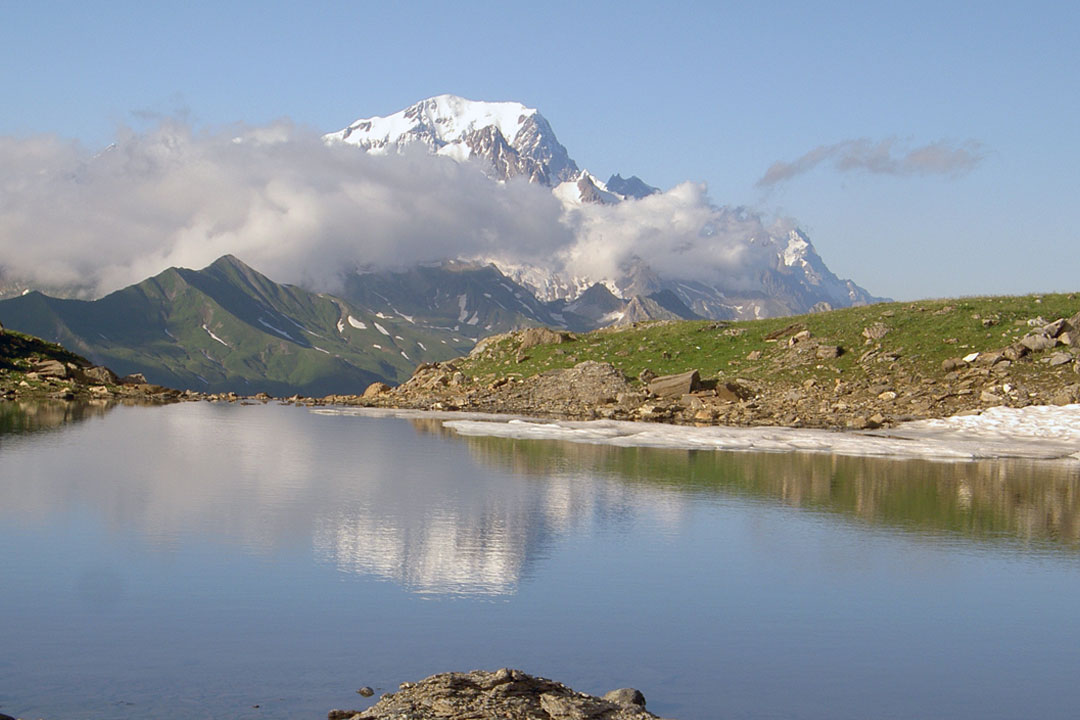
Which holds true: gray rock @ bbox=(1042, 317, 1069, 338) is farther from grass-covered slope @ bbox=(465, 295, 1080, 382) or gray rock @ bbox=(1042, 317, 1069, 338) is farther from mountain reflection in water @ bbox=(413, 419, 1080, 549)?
mountain reflection in water @ bbox=(413, 419, 1080, 549)

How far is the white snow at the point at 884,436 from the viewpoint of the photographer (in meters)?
55.8

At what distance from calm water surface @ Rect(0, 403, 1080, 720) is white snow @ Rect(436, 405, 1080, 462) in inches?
426

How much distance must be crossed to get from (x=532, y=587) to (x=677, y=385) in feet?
178

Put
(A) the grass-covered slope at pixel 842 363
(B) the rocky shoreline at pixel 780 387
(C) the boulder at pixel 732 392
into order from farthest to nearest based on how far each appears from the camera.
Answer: (C) the boulder at pixel 732 392 < (A) the grass-covered slope at pixel 842 363 < (B) the rocky shoreline at pixel 780 387

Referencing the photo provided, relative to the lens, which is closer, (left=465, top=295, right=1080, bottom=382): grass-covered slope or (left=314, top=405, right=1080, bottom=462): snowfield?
(left=314, top=405, right=1080, bottom=462): snowfield

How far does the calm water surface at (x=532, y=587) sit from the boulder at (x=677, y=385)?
3040 cm

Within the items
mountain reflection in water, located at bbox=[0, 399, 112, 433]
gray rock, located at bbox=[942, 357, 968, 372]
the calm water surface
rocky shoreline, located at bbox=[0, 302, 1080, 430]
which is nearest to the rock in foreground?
the calm water surface

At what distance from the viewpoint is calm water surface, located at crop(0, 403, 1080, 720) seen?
673 inches

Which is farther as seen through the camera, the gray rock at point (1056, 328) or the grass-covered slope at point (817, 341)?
the grass-covered slope at point (817, 341)

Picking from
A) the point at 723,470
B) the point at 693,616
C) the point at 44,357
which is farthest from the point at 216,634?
the point at 44,357

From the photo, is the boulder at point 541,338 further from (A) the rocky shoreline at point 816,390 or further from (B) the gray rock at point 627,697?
(B) the gray rock at point 627,697

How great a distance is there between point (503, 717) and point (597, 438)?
47.2 m

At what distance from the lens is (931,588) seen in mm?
25578

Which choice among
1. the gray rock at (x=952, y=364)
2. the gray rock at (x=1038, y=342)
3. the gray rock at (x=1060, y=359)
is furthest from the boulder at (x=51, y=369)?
the gray rock at (x=1060, y=359)
